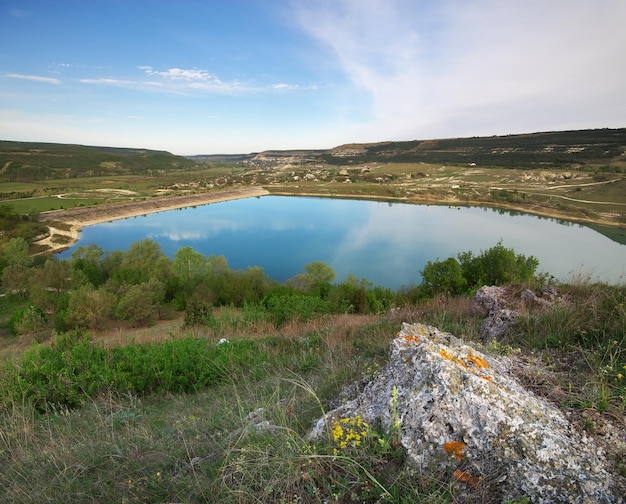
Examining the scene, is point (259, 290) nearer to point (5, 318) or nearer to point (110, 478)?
point (5, 318)

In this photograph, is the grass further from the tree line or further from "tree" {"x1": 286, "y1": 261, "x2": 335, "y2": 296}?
"tree" {"x1": 286, "y1": 261, "x2": 335, "y2": 296}

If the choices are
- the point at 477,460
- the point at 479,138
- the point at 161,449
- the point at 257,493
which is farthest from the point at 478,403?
the point at 479,138

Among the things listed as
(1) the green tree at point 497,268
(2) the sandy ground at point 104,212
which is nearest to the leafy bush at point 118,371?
(1) the green tree at point 497,268

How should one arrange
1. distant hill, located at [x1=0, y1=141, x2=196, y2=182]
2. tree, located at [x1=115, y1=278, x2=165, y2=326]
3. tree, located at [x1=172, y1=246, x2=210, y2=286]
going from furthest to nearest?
distant hill, located at [x1=0, y1=141, x2=196, y2=182], tree, located at [x1=172, y1=246, x2=210, y2=286], tree, located at [x1=115, y1=278, x2=165, y2=326]

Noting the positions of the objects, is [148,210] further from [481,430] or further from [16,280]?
[481,430]

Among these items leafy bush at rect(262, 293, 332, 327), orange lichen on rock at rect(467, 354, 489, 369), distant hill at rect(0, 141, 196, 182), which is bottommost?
leafy bush at rect(262, 293, 332, 327)

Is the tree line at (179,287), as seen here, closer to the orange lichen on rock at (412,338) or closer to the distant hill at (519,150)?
the orange lichen on rock at (412,338)

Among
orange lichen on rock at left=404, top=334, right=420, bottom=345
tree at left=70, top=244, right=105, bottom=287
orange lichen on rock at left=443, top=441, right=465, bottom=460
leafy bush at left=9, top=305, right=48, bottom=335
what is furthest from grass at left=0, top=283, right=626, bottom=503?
tree at left=70, top=244, right=105, bottom=287
